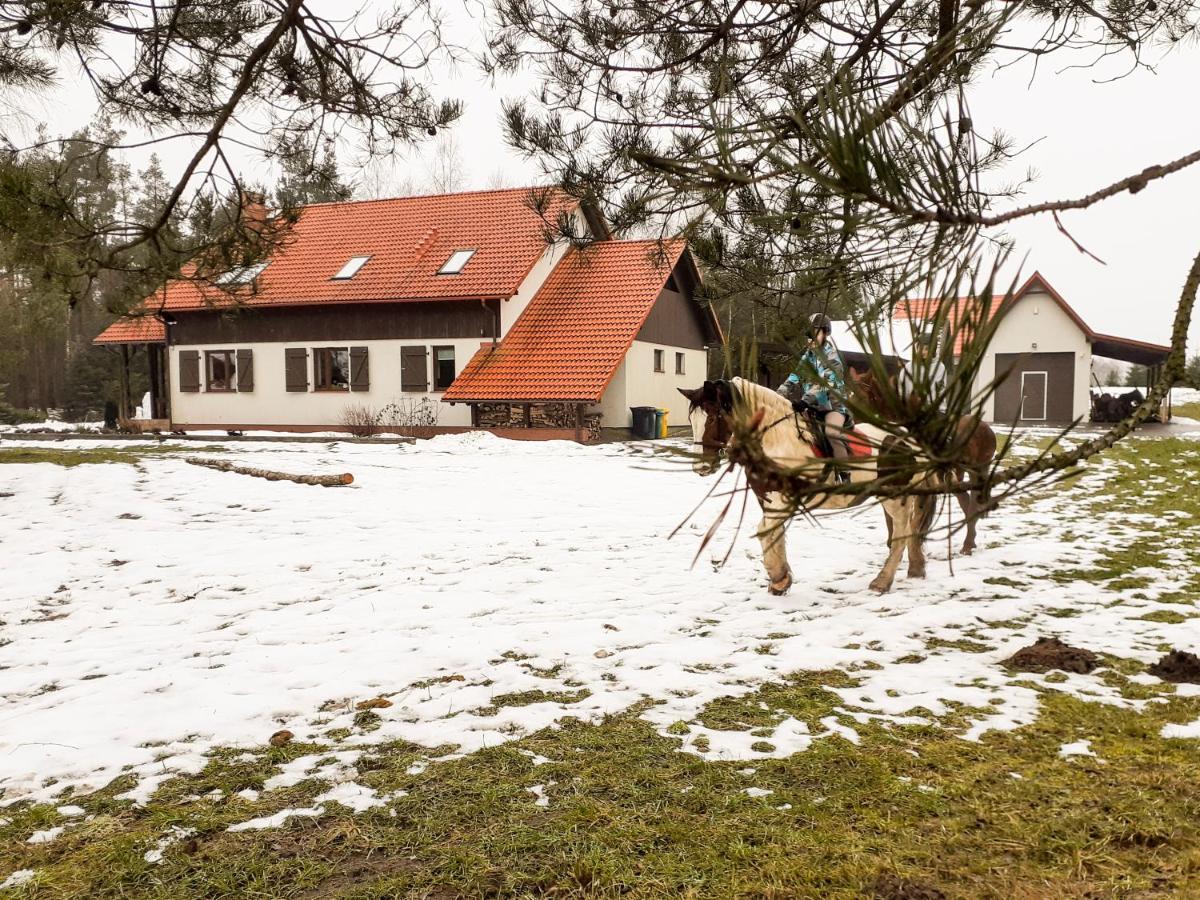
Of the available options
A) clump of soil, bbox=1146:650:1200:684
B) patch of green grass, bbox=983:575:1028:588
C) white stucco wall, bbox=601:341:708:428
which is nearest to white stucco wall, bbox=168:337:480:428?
white stucco wall, bbox=601:341:708:428

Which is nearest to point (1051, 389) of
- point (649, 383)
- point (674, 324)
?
point (674, 324)

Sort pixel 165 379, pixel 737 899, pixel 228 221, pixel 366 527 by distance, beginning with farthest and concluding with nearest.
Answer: pixel 165 379 → pixel 366 527 → pixel 228 221 → pixel 737 899

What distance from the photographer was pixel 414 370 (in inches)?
878

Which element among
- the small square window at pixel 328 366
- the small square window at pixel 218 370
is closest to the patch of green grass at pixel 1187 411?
the small square window at pixel 328 366

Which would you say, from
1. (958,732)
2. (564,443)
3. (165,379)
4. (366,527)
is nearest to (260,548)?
(366,527)

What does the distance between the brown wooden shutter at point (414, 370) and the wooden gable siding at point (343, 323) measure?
0.39 metres

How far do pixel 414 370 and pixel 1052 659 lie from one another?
19.5m

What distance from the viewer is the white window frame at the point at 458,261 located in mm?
22219

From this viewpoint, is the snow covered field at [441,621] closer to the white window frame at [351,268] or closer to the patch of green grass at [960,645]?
the patch of green grass at [960,645]

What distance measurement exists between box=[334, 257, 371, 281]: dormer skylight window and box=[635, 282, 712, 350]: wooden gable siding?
823 cm

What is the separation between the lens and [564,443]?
1792 cm

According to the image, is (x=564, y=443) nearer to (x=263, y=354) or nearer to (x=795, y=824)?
(x=263, y=354)

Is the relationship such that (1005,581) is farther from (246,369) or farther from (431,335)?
(246,369)

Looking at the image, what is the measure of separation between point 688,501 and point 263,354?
17.1 metres
